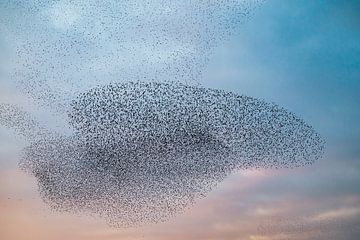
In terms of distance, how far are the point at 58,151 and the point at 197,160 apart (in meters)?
8.44

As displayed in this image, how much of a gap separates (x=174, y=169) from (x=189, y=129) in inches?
110

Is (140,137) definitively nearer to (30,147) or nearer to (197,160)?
(197,160)

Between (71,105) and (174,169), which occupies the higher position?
(71,105)

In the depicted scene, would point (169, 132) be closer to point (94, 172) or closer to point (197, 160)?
point (197, 160)

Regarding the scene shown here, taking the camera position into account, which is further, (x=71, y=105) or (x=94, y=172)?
(x=94, y=172)

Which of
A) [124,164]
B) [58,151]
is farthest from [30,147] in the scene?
[124,164]

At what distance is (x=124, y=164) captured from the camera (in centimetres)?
3216

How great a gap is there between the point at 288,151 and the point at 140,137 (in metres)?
8.71

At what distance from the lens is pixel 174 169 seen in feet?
105

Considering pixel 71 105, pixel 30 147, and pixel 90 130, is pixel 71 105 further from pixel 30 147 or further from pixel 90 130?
pixel 30 147

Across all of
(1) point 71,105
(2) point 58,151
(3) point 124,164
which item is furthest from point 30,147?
(3) point 124,164

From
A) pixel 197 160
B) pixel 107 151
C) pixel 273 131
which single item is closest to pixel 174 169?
pixel 197 160

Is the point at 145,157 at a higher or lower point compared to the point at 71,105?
lower

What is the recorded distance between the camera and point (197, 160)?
3203cm
